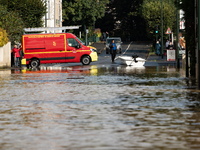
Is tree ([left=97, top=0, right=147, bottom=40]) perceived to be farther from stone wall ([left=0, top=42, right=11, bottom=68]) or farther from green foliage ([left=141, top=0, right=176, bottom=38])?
stone wall ([left=0, top=42, right=11, bottom=68])

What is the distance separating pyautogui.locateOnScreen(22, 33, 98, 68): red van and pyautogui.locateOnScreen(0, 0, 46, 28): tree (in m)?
10.6

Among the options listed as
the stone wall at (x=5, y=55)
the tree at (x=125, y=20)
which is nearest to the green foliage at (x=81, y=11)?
the tree at (x=125, y=20)

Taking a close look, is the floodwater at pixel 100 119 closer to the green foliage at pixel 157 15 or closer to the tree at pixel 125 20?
the green foliage at pixel 157 15

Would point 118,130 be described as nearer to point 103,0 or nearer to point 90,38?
point 90,38

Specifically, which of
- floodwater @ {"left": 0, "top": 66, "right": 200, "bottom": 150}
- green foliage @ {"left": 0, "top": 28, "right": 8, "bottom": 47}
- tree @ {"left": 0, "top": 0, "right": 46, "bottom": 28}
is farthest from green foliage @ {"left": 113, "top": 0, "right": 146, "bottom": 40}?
floodwater @ {"left": 0, "top": 66, "right": 200, "bottom": 150}

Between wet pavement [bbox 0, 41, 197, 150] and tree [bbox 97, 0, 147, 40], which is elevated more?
tree [bbox 97, 0, 147, 40]

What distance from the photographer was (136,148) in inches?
305

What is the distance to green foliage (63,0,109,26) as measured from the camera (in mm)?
96500

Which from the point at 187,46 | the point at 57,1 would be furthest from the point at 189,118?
the point at 57,1

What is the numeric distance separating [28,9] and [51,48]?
45.5 ft

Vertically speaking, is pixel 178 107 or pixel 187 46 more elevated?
pixel 187 46

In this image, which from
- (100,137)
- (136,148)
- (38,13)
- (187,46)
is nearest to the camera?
(136,148)

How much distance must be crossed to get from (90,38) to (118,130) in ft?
251

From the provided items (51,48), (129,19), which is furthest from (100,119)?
(129,19)
